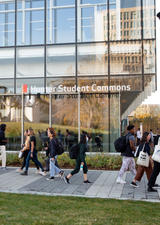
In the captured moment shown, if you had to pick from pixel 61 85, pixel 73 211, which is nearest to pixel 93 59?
pixel 61 85

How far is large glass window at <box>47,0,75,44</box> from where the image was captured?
19516 millimetres

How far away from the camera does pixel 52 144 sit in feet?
32.8

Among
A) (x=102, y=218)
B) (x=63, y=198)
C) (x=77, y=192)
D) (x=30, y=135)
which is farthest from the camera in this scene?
(x=30, y=135)

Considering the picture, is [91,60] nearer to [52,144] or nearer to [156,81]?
[156,81]

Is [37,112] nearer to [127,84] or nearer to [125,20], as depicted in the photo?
[127,84]

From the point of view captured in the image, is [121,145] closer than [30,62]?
Yes

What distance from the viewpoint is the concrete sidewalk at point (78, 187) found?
25.8ft

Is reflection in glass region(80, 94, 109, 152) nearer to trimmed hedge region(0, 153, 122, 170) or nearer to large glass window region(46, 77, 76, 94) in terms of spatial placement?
large glass window region(46, 77, 76, 94)

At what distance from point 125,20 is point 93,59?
3.14m

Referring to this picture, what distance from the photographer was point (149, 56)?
18.5 m

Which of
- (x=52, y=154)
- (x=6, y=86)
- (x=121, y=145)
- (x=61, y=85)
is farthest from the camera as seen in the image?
(x=6, y=86)

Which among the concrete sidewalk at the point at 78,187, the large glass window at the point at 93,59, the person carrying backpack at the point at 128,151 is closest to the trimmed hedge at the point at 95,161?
the concrete sidewalk at the point at 78,187

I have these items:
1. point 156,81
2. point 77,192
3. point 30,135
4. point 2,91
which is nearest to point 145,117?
point 156,81

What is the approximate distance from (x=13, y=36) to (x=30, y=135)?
1091 cm
